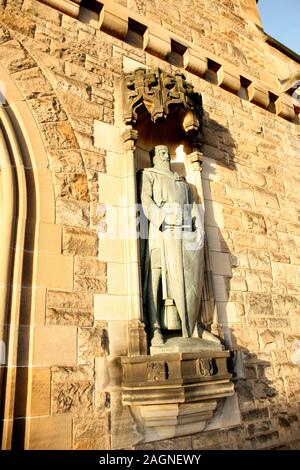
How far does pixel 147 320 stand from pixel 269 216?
87.6 inches

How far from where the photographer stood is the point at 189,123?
3.38 m

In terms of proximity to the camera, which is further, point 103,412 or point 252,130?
point 252,130

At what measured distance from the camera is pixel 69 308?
2.37 m

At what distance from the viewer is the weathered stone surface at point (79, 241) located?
2.51 metres

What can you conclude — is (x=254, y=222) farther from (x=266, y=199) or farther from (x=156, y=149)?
(x=156, y=149)

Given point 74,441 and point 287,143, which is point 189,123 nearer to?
point 287,143

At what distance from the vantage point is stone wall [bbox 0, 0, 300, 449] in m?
2.27

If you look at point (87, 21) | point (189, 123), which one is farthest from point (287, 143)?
point (87, 21)

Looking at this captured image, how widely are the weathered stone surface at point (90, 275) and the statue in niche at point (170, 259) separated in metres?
0.37

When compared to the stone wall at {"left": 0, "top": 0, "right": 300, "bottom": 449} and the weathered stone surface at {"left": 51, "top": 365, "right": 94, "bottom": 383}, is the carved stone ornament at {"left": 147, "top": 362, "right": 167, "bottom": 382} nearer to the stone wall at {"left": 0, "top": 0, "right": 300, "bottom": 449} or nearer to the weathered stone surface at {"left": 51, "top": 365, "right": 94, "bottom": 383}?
the stone wall at {"left": 0, "top": 0, "right": 300, "bottom": 449}

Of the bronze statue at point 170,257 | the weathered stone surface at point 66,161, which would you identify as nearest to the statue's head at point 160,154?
the bronze statue at point 170,257

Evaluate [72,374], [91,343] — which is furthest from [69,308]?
[72,374]

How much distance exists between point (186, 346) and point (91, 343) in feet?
2.29

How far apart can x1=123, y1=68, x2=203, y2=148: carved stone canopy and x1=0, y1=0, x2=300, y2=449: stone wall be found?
0.17 m
